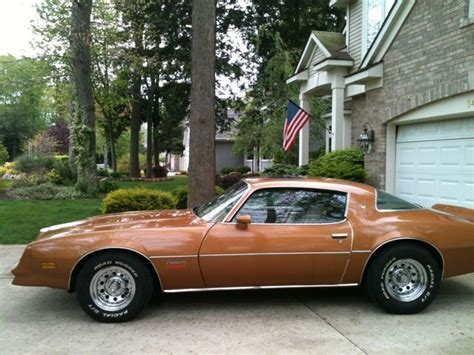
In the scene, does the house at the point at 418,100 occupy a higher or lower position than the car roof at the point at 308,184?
higher

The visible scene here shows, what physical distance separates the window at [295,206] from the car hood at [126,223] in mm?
609

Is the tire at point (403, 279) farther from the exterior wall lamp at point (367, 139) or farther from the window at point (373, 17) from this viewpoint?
the window at point (373, 17)

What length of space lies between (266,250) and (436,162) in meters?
5.91

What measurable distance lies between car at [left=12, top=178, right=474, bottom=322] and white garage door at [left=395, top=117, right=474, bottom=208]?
3.71 m

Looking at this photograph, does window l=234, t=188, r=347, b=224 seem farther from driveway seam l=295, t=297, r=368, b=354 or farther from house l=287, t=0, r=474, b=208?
house l=287, t=0, r=474, b=208

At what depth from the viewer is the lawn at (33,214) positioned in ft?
30.4

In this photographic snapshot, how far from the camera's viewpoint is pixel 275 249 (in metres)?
4.86

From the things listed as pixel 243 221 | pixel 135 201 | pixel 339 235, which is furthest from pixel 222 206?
pixel 135 201

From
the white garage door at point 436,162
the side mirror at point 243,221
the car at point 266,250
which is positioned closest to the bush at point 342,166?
the white garage door at point 436,162

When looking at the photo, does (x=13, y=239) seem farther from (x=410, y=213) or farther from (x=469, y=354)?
(x=469, y=354)

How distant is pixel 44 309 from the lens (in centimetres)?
517

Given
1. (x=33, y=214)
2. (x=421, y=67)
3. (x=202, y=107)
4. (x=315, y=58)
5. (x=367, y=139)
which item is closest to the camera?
(x=202, y=107)

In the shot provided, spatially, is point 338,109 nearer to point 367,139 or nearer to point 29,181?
point 367,139

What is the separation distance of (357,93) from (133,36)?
467 inches
